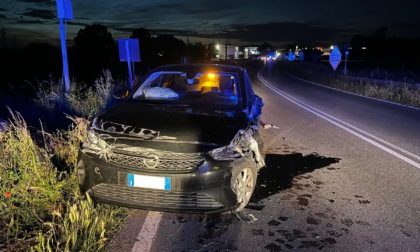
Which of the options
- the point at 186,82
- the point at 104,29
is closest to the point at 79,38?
the point at 104,29

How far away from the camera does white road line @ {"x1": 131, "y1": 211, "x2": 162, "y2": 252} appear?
3.32 meters

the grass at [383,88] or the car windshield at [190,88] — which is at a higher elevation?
the car windshield at [190,88]

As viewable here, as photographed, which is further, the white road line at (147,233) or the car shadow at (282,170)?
the car shadow at (282,170)

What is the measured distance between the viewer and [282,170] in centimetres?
573

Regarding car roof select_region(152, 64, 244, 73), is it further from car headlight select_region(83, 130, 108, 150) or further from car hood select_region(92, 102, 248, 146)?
car headlight select_region(83, 130, 108, 150)

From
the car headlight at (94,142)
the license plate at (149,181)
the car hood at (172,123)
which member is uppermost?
the car hood at (172,123)

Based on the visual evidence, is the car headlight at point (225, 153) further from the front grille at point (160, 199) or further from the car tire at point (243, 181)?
the front grille at point (160, 199)

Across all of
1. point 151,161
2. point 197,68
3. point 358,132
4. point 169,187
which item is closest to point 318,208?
point 169,187

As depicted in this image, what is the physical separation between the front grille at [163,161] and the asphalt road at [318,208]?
2.17 feet

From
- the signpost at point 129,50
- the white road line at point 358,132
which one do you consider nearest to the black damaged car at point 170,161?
the white road line at point 358,132

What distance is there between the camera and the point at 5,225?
3391 mm

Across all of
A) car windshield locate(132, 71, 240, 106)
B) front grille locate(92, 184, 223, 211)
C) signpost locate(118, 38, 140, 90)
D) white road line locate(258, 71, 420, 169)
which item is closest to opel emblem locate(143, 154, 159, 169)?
front grille locate(92, 184, 223, 211)

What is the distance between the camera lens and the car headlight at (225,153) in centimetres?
361

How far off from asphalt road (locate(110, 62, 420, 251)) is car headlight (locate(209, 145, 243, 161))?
73cm
